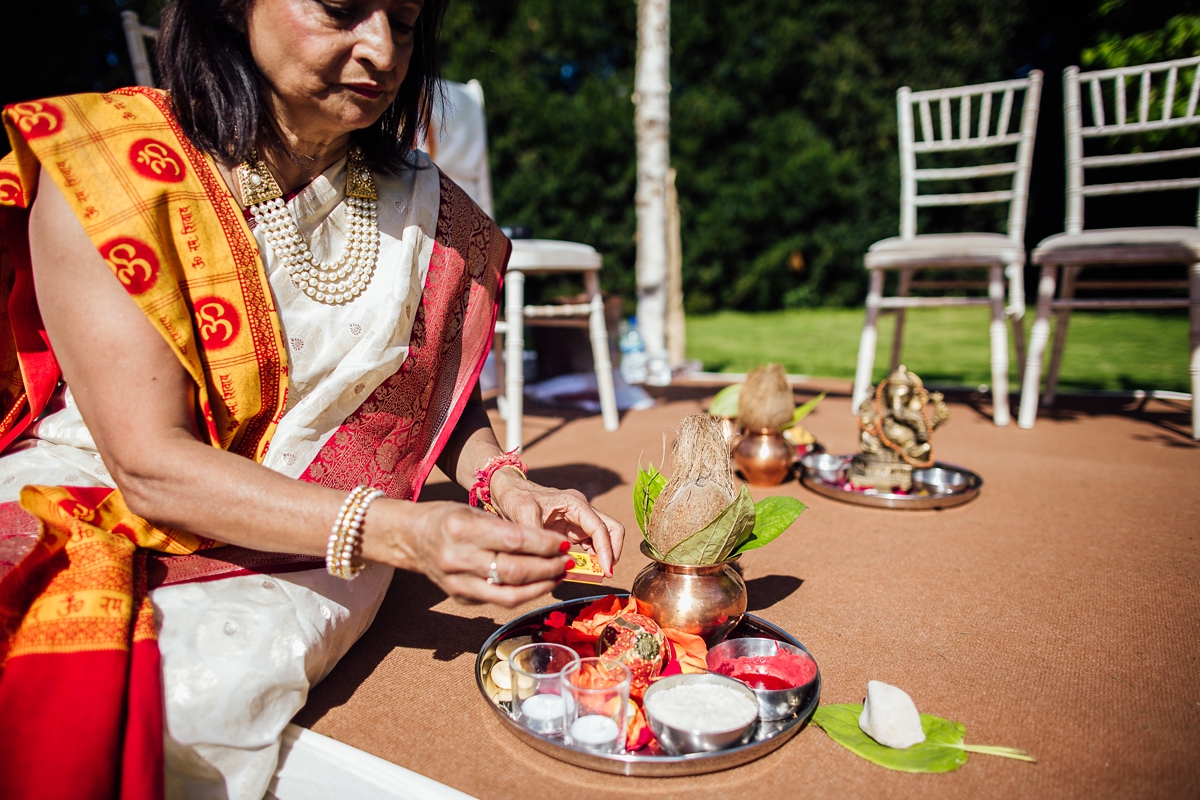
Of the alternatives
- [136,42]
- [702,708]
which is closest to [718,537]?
[702,708]

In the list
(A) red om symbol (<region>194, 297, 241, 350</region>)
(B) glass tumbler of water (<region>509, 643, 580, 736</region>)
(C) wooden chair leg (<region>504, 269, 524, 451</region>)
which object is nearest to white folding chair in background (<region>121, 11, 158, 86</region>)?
(C) wooden chair leg (<region>504, 269, 524, 451</region>)

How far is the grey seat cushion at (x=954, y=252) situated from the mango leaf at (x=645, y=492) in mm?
2910

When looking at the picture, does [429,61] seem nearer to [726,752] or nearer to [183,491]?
[183,491]

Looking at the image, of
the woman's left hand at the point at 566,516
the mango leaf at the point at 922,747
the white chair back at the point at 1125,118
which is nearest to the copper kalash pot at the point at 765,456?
Result: the woman's left hand at the point at 566,516

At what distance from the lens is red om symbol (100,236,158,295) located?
1205mm

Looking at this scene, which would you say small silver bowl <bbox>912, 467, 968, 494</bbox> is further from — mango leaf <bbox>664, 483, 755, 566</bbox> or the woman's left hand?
the woman's left hand

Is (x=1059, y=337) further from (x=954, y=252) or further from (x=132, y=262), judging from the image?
(x=132, y=262)

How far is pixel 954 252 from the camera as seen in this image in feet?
12.9

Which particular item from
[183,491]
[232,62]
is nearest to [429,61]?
[232,62]

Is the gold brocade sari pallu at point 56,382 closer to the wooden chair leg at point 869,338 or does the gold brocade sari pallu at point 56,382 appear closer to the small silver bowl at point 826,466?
the small silver bowl at point 826,466

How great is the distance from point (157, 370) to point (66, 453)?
0.51 m

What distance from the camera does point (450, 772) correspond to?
1.26 m

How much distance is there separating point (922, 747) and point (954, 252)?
330cm

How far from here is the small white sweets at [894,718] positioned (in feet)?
4.24
